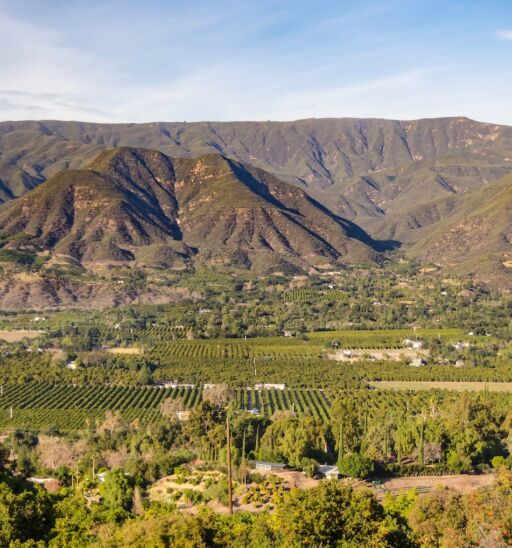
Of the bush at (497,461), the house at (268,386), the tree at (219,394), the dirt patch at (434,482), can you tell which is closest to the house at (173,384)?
the tree at (219,394)

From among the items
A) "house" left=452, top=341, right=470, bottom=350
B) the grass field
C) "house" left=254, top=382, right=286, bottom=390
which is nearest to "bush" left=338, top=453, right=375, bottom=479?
the grass field

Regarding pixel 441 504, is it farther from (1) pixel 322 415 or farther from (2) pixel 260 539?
(1) pixel 322 415

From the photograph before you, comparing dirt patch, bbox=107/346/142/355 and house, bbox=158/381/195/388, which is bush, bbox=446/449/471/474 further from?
dirt patch, bbox=107/346/142/355

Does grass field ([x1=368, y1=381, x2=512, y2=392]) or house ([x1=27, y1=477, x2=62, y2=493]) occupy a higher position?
house ([x1=27, y1=477, x2=62, y2=493])

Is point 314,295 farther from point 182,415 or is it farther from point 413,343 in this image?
point 182,415

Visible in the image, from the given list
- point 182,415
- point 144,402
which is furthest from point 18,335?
point 182,415

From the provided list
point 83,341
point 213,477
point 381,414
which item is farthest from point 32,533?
point 83,341

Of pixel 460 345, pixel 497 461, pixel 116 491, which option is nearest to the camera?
pixel 116 491
